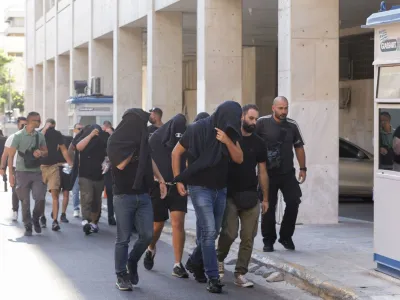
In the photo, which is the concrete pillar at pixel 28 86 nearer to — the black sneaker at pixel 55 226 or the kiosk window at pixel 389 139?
the black sneaker at pixel 55 226

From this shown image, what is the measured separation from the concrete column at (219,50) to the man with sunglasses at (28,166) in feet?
16.5

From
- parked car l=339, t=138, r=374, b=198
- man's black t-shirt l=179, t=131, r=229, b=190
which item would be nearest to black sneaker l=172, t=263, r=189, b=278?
man's black t-shirt l=179, t=131, r=229, b=190

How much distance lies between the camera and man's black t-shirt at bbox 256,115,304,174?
11352 millimetres

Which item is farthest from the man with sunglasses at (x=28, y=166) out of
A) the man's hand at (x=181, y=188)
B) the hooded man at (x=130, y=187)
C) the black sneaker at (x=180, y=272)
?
the man's hand at (x=181, y=188)

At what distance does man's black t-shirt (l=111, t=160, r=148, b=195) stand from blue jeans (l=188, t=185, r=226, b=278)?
598mm

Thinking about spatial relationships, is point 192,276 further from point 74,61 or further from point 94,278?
point 74,61

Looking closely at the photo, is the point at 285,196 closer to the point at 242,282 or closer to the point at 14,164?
the point at 242,282

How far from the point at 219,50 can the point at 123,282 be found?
33.0 ft

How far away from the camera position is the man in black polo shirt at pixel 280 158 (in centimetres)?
1135

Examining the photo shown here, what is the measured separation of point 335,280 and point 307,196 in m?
5.67

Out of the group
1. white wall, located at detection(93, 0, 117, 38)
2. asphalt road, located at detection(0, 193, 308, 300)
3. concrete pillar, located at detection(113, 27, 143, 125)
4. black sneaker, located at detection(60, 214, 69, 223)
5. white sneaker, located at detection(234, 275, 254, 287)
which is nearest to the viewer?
asphalt road, located at detection(0, 193, 308, 300)

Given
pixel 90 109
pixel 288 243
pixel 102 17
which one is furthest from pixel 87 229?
pixel 102 17

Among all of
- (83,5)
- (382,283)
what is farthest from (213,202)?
(83,5)

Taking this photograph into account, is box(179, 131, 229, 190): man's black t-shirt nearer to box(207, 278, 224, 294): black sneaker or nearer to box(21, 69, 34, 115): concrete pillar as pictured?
box(207, 278, 224, 294): black sneaker
